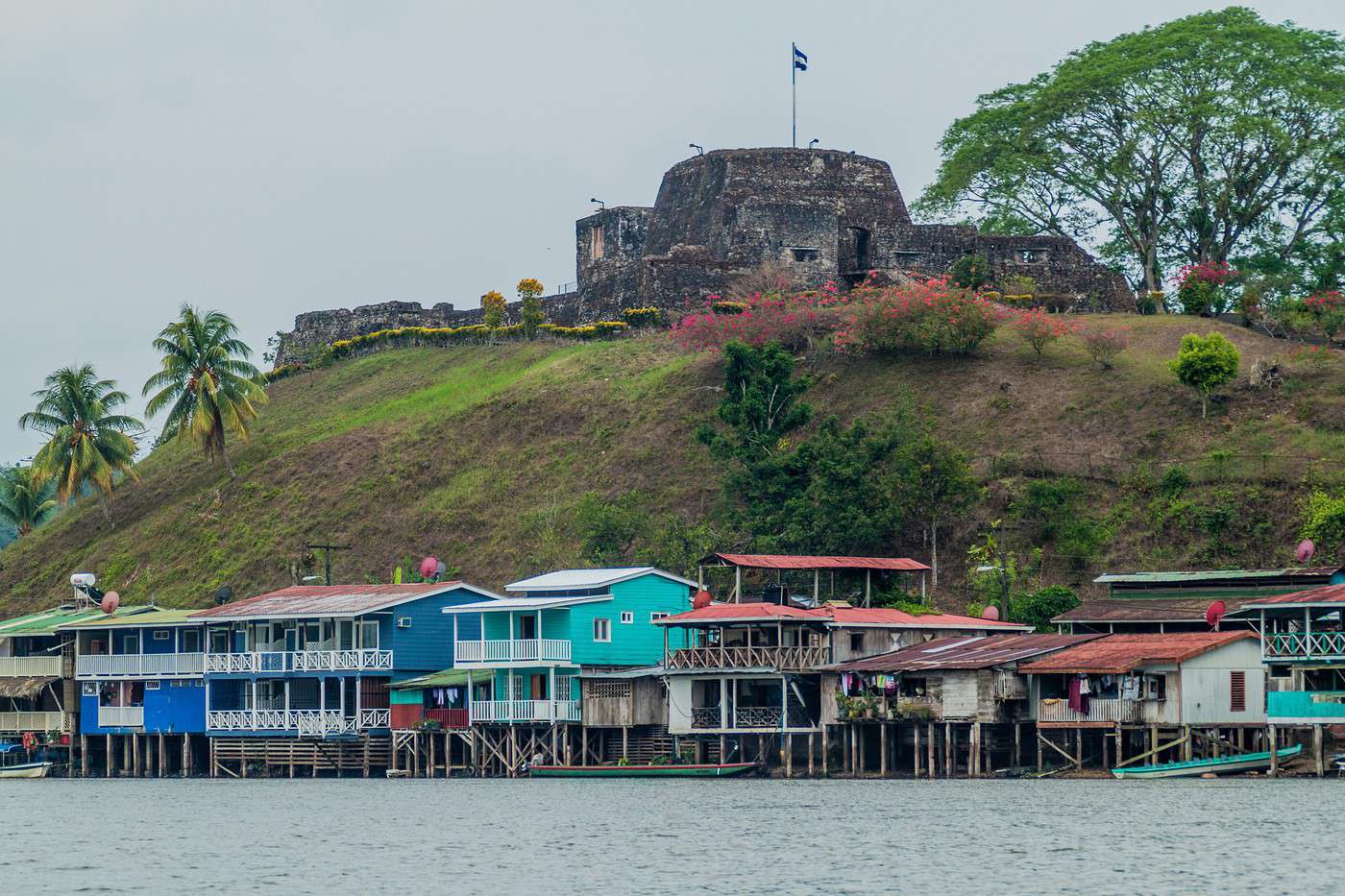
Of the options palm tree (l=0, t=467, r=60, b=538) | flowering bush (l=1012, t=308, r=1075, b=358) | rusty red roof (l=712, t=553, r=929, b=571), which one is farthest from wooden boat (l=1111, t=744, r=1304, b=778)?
palm tree (l=0, t=467, r=60, b=538)

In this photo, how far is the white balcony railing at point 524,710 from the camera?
258 feet

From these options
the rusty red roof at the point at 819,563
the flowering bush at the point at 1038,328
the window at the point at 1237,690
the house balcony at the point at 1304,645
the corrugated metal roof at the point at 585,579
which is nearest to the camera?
the house balcony at the point at 1304,645

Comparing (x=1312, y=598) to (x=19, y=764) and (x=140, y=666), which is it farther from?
(x=19, y=764)

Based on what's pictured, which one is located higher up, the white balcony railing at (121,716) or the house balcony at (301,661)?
the house balcony at (301,661)

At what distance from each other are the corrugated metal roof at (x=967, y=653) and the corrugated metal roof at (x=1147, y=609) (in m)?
1.28

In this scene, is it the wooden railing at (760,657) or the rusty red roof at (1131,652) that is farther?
the wooden railing at (760,657)

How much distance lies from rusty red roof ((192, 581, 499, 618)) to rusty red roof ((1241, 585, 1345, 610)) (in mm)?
31062

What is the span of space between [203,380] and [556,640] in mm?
41133

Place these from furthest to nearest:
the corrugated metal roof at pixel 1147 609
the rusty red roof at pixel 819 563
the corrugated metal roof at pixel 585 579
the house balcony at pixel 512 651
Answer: the corrugated metal roof at pixel 585 579 → the house balcony at pixel 512 651 → the rusty red roof at pixel 819 563 → the corrugated metal roof at pixel 1147 609

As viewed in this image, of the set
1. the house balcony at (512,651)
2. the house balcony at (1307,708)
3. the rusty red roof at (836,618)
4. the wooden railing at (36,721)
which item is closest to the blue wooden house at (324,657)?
the house balcony at (512,651)

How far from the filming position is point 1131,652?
225 ft

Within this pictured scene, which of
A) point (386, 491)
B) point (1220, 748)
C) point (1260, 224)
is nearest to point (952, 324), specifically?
point (1260, 224)

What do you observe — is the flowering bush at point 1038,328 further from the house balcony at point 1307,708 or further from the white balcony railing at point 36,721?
the white balcony railing at point 36,721

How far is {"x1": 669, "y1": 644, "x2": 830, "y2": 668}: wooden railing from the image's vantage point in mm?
74812
